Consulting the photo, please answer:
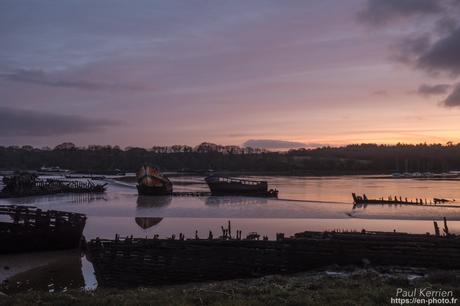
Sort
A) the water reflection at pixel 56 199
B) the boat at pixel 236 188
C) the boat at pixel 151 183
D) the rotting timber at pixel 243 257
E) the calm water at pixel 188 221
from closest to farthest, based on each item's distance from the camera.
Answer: the rotting timber at pixel 243 257
the calm water at pixel 188 221
the water reflection at pixel 56 199
the boat at pixel 236 188
the boat at pixel 151 183

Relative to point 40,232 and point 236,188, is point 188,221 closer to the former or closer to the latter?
point 40,232

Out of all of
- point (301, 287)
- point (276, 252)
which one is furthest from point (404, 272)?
point (301, 287)

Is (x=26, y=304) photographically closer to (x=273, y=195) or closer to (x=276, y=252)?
(x=276, y=252)

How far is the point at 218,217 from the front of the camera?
151ft

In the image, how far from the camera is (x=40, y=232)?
28203 millimetres

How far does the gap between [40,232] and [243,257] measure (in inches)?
540

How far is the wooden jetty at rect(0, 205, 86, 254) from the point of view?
27.4 metres

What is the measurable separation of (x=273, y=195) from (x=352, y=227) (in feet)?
116

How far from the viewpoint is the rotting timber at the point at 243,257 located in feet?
66.3

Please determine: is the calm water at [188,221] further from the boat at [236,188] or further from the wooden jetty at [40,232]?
the boat at [236,188]

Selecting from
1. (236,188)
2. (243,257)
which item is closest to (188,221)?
(243,257)

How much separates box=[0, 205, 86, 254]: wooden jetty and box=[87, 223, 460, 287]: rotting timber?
8366 millimetres

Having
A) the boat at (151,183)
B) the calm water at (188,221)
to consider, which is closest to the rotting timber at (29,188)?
the calm water at (188,221)

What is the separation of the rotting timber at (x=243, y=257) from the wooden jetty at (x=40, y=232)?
837 cm
